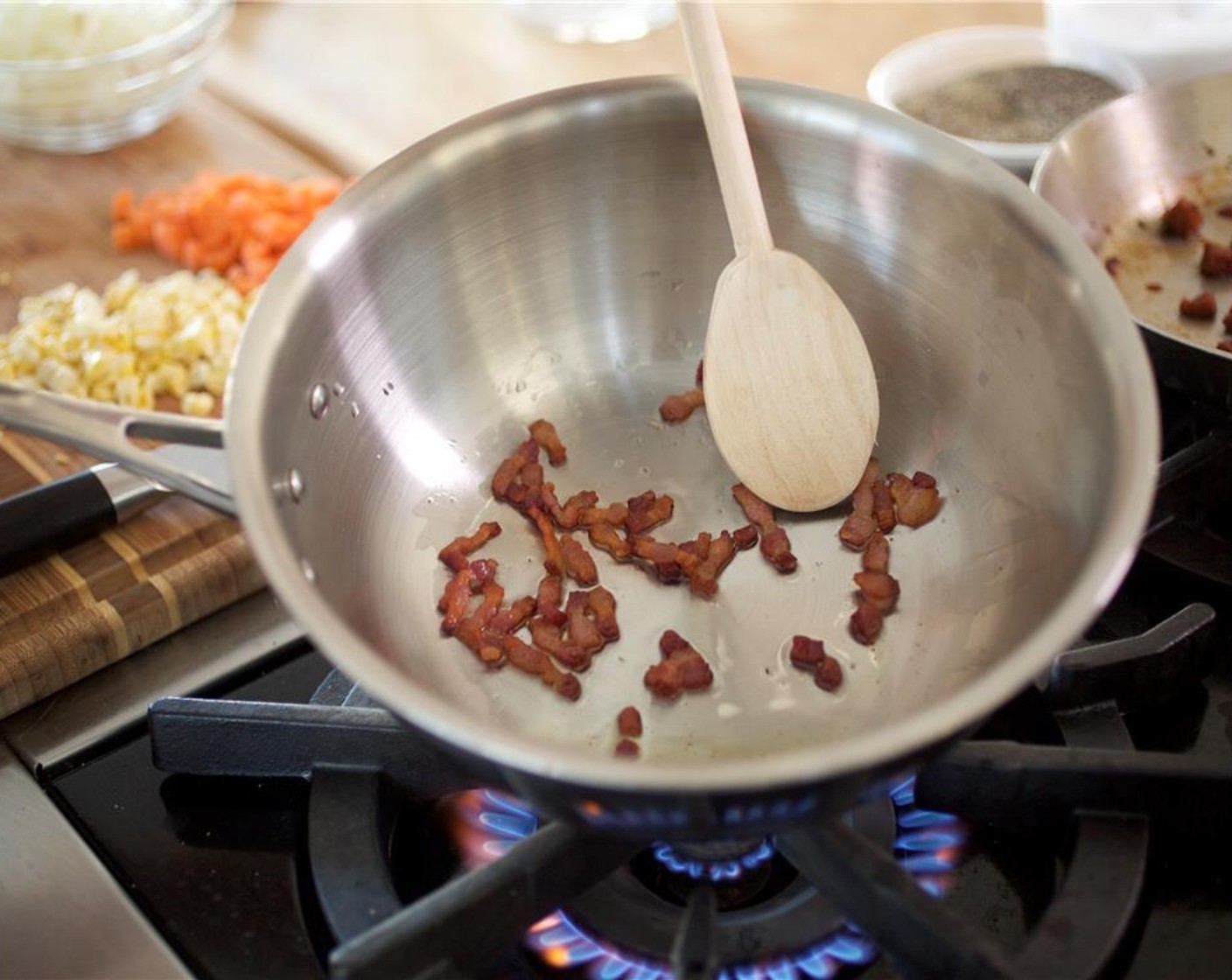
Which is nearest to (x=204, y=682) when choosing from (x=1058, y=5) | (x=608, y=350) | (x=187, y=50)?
(x=608, y=350)

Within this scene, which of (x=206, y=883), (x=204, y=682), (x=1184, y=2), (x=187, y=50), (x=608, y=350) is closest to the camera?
(x=206, y=883)

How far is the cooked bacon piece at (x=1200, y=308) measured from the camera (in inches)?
34.8

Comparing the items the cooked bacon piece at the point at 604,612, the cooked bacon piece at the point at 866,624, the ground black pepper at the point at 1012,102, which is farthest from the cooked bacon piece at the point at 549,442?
the ground black pepper at the point at 1012,102

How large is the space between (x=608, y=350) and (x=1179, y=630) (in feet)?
1.27

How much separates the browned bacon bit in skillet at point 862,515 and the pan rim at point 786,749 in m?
0.16

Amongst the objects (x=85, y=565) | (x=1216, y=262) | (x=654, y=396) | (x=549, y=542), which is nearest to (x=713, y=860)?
(x=549, y=542)

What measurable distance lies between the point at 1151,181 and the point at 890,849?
24.0 inches

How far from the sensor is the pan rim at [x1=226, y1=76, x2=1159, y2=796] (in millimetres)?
444

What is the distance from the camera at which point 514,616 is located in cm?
73

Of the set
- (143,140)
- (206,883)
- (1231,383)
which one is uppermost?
(1231,383)

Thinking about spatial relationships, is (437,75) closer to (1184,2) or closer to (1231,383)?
(1184,2)

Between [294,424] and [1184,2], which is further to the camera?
[1184,2]

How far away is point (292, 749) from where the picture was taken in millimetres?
665

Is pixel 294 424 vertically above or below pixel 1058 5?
below
